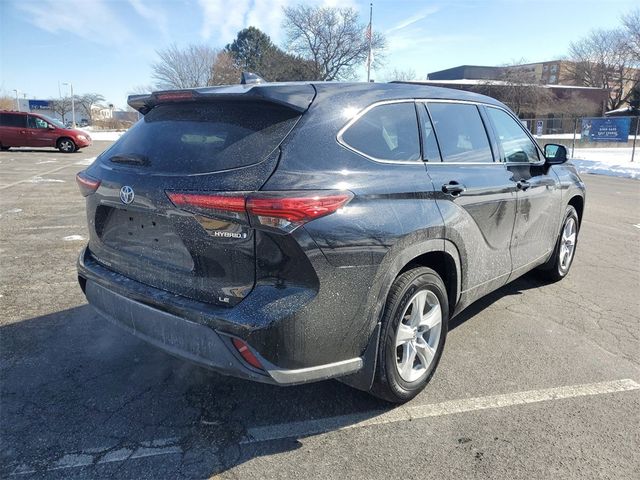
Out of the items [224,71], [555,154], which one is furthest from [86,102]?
[555,154]

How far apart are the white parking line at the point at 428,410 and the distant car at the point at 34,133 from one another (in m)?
24.2

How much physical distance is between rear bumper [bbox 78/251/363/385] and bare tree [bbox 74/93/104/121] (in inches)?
3434

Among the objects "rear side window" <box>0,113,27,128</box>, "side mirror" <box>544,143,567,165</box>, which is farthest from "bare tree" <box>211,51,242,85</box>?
"side mirror" <box>544,143,567,165</box>

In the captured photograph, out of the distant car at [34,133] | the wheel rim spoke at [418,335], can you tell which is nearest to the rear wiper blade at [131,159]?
the wheel rim spoke at [418,335]

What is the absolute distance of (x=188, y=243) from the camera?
2.39 m

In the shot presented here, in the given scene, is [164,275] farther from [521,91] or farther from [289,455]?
[521,91]

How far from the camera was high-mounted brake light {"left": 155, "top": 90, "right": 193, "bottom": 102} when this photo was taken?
2746mm

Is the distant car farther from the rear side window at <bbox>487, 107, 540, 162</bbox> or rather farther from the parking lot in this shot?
the rear side window at <bbox>487, 107, 540, 162</bbox>

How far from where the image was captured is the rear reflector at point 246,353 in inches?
88.0

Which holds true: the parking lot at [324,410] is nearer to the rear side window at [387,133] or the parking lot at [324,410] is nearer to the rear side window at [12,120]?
the rear side window at [387,133]

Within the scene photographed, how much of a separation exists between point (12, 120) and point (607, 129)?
29.1 m

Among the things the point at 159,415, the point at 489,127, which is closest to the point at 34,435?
the point at 159,415

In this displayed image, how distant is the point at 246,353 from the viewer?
2250mm

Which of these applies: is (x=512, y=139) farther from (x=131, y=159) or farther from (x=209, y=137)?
(x=131, y=159)
